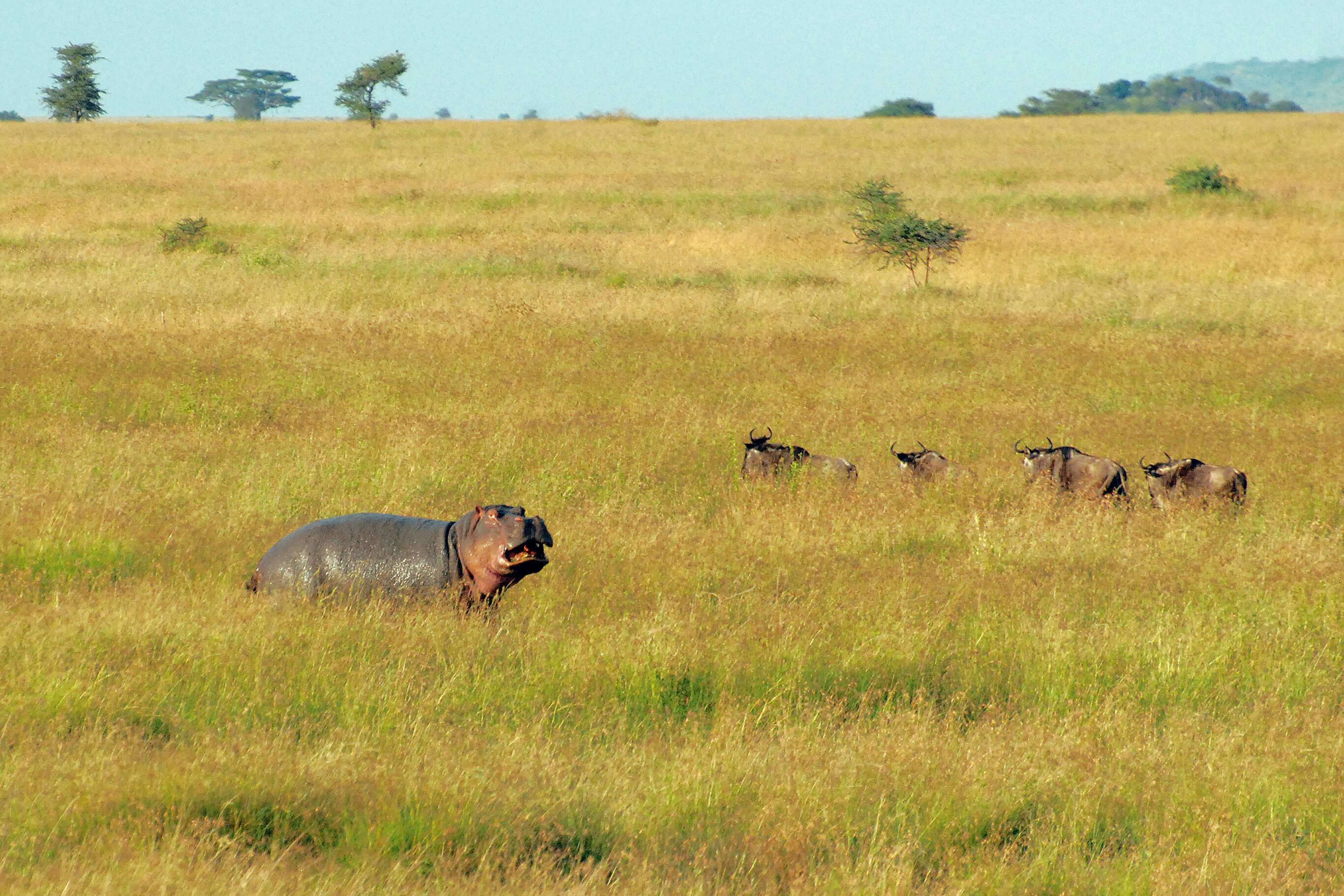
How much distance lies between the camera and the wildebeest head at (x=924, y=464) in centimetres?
978

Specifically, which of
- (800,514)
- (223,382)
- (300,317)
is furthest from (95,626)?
(300,317)

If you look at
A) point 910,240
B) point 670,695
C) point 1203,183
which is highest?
point 1203,183

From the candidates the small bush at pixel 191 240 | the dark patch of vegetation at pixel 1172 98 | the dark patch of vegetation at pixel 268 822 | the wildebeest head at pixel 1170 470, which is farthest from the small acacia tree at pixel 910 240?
the dark patch of vegetation at pixel 1172 98

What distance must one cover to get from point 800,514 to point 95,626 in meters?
4.63

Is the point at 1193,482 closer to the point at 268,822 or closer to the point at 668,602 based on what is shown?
the point at 668,602

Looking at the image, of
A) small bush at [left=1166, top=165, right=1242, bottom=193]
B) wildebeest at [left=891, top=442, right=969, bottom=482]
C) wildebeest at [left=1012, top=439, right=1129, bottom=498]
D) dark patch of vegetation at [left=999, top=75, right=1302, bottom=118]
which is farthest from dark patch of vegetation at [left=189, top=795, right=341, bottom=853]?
dark patch of vegetation at [left=999, top=75, right=1302, bottom=118]

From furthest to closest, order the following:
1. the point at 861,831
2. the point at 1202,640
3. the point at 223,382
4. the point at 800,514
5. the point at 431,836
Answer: the point at 223,382 → the point at 800,514 → the point at 1202,640 → the point at 861,831 → the point at 431,836

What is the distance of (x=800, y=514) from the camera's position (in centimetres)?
846

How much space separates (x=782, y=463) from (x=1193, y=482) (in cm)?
318

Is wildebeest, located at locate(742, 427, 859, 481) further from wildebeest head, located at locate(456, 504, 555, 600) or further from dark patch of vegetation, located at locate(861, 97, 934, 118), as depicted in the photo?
dark patch of vegetation, located at locate(861, 97, 934, 118)

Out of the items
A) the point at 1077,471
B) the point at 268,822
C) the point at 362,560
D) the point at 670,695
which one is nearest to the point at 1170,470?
the point at 1077,471

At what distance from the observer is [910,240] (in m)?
22.4

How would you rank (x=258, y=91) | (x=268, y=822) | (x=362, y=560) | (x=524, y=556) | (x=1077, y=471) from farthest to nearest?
1. (x=258, y=91)
2. (x=1077, y=471)
3. (x=362, y=560)
4. (x=524, y=556)
5. (x=268, y=822)

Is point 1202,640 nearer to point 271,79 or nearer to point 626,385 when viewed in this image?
point 626,385
